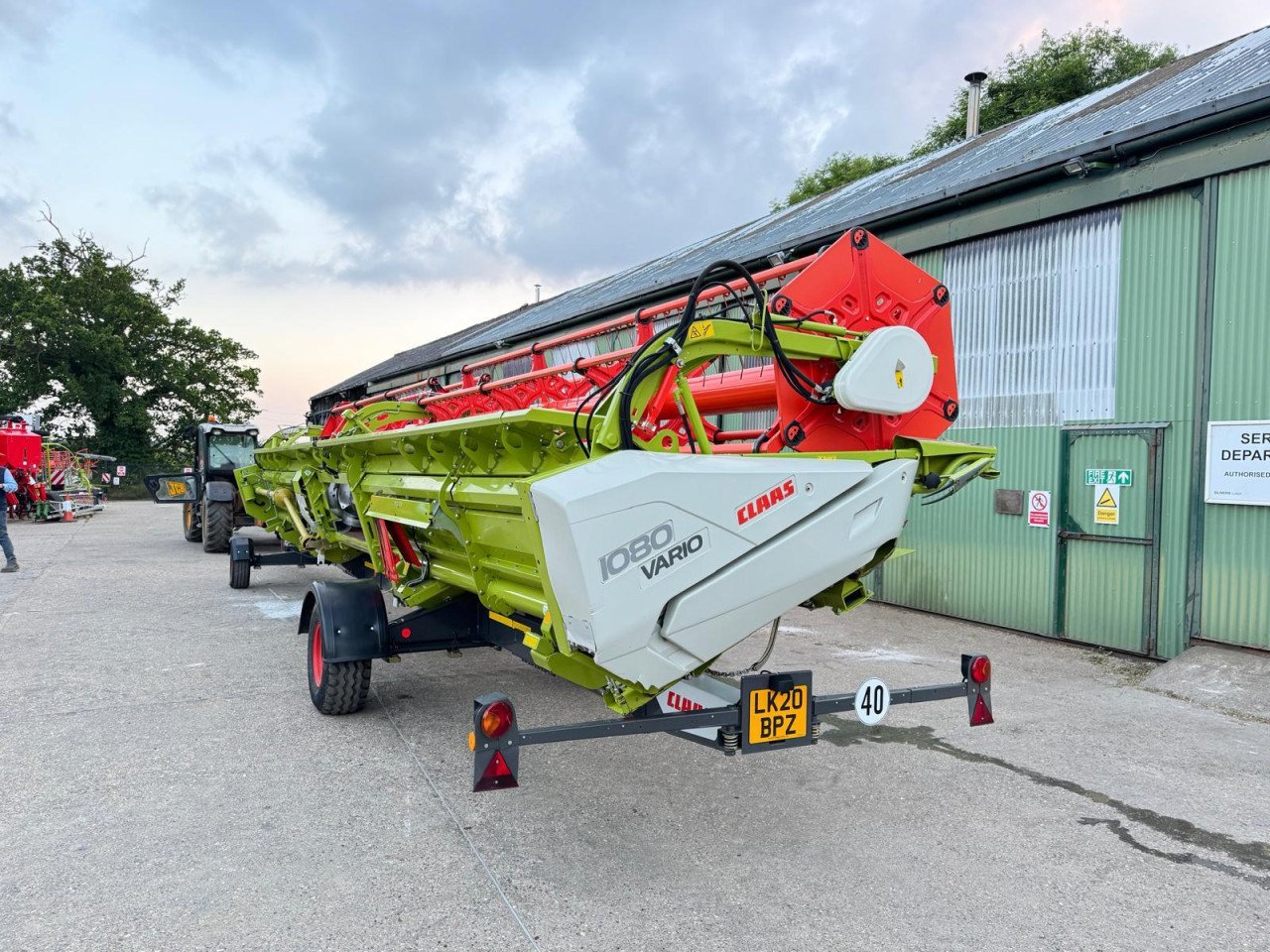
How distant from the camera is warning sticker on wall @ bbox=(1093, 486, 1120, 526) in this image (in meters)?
7.02

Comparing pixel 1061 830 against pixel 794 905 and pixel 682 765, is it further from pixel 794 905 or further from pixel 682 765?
pixel 682 765

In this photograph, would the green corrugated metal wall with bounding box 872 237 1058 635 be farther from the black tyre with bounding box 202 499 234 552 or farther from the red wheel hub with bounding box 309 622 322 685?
the black tyre with bounding box 202 499 234 552

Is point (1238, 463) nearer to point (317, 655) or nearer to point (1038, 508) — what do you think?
point (1038, 508)

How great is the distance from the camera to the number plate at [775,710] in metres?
3.14

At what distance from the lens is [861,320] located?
385 cm

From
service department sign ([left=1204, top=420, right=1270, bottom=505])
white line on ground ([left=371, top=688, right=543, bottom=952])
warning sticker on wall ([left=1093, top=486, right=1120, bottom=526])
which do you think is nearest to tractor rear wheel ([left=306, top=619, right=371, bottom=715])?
white line on ground ([left=371, top=688, right=543, bottom=952])

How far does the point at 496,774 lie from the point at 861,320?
245 cm

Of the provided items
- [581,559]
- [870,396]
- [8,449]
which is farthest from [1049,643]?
[8,449]

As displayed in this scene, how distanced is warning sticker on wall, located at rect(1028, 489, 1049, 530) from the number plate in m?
5.20

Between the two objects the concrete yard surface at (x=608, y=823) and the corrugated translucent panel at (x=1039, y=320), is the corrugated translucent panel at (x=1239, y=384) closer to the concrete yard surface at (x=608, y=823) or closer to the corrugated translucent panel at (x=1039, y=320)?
the concrete yard surface at (x=608, y=823)

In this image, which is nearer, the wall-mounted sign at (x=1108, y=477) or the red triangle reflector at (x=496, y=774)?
the red triangle reflector at (x=496, y=774)

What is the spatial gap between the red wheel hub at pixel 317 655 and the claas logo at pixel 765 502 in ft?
11.2

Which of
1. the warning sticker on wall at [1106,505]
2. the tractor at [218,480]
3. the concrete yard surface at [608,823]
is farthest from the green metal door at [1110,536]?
the tractor at [218,480]

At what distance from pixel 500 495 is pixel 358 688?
7.18 ft
